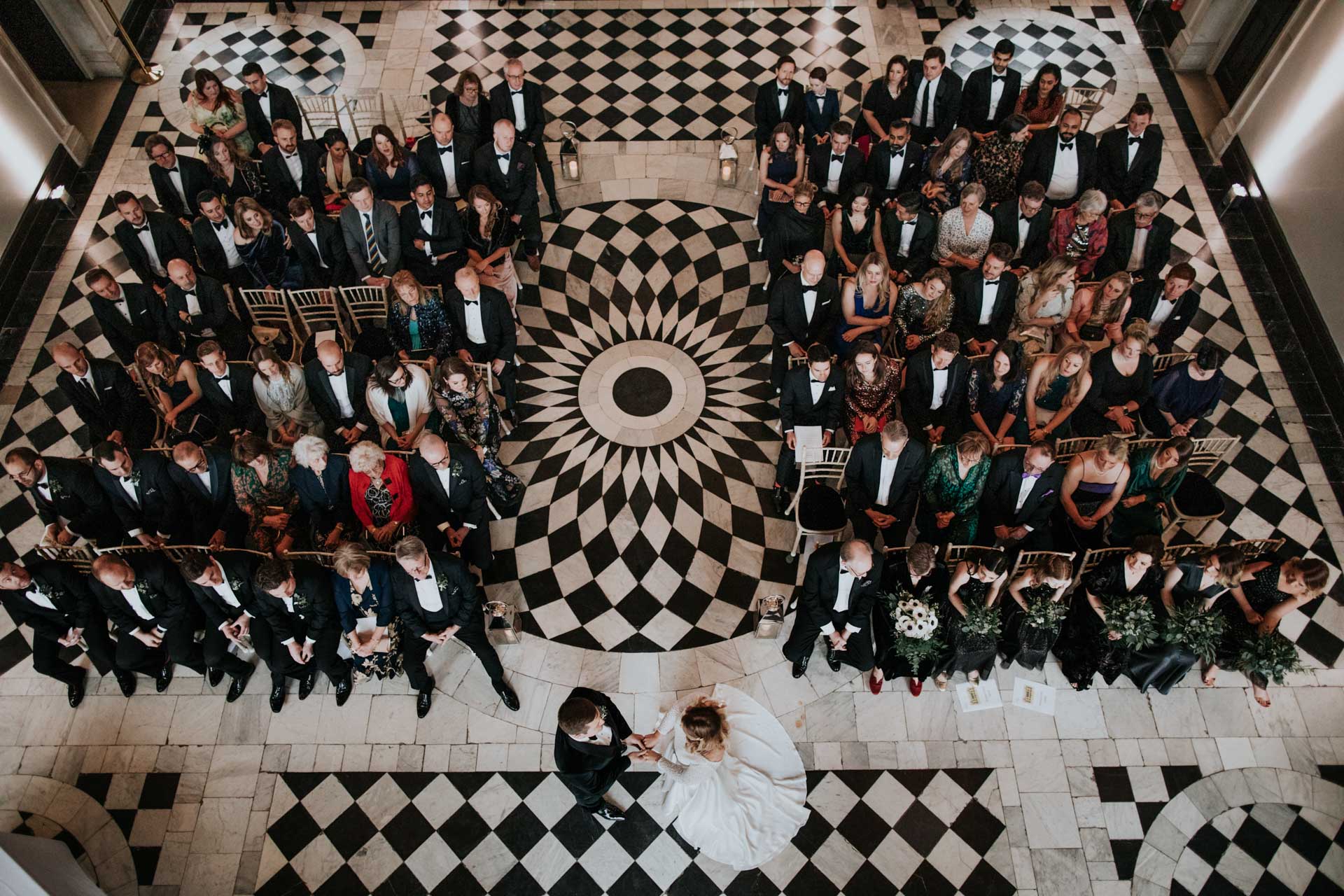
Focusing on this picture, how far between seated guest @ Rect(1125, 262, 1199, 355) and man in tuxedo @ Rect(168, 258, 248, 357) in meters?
7.15

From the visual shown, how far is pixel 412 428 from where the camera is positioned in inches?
250

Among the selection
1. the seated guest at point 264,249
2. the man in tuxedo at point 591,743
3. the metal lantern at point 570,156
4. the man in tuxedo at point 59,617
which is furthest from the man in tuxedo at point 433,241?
the man in tuxedo at point 591,743

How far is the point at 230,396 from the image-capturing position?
638 cm

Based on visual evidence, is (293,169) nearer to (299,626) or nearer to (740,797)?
(299,626)

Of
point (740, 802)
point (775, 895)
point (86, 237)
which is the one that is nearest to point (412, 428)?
point (740, 802)

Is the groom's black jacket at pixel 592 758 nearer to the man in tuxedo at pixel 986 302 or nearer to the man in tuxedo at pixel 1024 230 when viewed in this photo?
the man in tuxedo at pixel 986 302

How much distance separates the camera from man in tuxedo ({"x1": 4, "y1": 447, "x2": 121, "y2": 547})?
18.5 ft

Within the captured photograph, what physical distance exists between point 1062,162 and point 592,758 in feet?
21.2

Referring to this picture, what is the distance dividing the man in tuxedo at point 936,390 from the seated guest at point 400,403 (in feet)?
11.8

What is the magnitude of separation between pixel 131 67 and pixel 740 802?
35.4ft

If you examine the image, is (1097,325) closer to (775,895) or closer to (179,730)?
(775,895)

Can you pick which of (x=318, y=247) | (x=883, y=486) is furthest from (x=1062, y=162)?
(x=318, y=247)

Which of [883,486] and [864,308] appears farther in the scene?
[864,308]

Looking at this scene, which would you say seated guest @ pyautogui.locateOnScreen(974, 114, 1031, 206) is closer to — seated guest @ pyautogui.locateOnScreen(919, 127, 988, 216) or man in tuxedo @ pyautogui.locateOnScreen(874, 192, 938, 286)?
seated guest @ pyautogui.locateOnScreen(919, 127, 988, 216)
